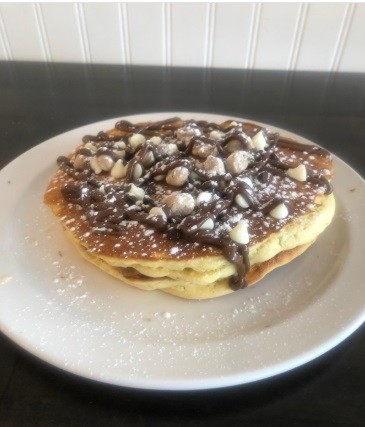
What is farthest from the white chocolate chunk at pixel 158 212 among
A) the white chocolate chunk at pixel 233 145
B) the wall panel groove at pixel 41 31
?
the wall panel groove at pixel 41 31

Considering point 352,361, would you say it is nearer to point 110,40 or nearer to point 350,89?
point 350,89

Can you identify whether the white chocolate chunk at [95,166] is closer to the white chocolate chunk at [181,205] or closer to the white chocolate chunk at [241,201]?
the white chocolate chunk at [181,205]

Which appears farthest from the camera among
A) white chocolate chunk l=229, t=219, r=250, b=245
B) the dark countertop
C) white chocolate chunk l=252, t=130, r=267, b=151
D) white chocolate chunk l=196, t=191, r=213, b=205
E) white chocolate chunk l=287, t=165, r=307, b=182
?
white chocolate chunk l=252, t=130, r=267, b=151

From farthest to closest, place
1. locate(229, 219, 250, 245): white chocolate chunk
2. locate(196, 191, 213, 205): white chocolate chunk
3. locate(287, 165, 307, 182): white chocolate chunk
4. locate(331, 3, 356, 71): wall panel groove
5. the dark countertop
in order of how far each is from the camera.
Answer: locate(331, 3, 356, 71): wall panel groove → locate(287, 165, 307, 182): white chocolate chunk → locate(196, 191, 213, 205): white chocolate chunk → locate(229, 219, 250, 245): white chocolate chunk → the dark countertop

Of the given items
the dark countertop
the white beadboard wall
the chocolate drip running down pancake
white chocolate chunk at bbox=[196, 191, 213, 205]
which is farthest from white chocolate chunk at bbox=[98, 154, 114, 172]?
the white beadboard wall

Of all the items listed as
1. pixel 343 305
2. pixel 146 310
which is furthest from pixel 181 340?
pixel 343 305

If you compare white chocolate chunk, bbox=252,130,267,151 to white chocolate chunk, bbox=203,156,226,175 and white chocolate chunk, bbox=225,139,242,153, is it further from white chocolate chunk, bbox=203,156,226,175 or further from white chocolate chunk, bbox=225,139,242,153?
white chocolate chunk, bbox=203,156,226,175

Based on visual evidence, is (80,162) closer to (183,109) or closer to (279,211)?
(279,211)
